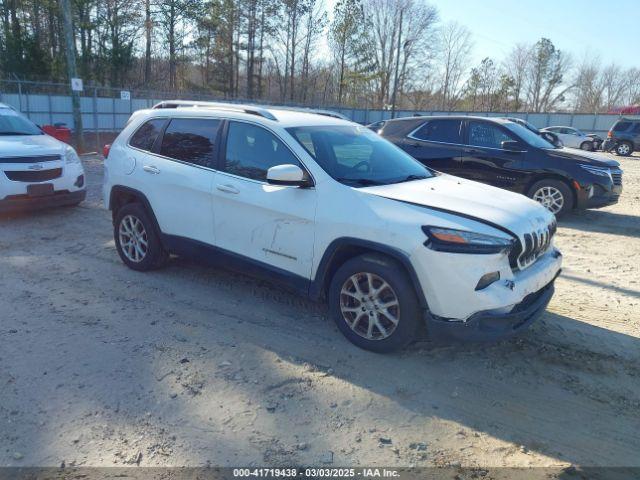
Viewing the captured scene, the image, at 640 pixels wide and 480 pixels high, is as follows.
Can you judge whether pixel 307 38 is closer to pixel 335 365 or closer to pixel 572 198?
pixel 572 198

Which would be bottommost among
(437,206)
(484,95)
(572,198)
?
(572,198)

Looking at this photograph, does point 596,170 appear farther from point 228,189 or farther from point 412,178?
point 228,189

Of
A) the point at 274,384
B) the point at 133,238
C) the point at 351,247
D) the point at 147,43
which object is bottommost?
the point at 274,384

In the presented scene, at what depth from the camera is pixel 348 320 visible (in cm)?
397

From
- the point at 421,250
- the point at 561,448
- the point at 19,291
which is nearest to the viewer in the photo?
the point at 561,448

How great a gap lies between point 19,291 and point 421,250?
3.98 metres

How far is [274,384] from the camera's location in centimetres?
346

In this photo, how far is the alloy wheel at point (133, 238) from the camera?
5.43m

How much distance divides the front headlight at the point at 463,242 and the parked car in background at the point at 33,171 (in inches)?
256

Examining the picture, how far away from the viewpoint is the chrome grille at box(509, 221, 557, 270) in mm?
3586

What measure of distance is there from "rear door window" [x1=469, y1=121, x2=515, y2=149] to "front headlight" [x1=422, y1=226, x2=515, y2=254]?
628cm

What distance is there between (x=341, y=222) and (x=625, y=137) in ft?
94.4

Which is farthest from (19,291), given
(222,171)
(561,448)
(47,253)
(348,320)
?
(561,448)

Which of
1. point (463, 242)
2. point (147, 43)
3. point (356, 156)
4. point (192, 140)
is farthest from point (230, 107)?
point (147, 43)
